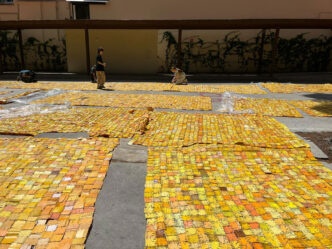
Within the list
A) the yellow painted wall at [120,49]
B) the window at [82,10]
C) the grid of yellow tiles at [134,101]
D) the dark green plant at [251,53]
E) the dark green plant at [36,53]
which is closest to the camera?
the grid of yellow tiles at [134,101]

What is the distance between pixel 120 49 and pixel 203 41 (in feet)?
20.4

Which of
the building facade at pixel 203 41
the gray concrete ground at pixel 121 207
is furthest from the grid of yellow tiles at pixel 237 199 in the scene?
the building facade at pixel 203 41

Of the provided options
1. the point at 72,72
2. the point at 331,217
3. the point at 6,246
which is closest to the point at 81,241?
the point at 6,246

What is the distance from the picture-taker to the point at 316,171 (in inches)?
152

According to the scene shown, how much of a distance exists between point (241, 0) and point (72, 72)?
13.8 m

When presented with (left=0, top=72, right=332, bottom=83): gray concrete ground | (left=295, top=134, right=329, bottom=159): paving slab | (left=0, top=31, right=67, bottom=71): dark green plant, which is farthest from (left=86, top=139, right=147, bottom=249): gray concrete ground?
(left=0, top=31, right=67, bottom=71): dark green plant

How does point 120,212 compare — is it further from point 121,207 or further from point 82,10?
point 82,10

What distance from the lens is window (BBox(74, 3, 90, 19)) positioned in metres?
19.9

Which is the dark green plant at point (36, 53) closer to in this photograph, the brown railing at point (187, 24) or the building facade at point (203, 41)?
the building facade at point (203, 41)

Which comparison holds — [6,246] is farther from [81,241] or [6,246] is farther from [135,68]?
[135,68]

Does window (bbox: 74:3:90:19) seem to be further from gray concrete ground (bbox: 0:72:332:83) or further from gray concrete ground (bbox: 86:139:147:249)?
gray concrete ground (bbox: 86:139:147:249)

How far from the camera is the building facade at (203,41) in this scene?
60.3ft

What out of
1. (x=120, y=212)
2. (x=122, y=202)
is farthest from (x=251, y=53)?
(x=120, y=212)

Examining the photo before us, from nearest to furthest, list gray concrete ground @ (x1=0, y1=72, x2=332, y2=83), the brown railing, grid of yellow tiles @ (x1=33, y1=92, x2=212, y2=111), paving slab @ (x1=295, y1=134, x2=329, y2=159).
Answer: paving slab @ (x1=295, y1=134, x2=329, y2=159) → grid of yellow tiles @ (x1=33, y1=92, x2=212, y2=111) → the brown railing → gray concrete ground @ (x1=0, y1=72, x2=332, y2=83)
